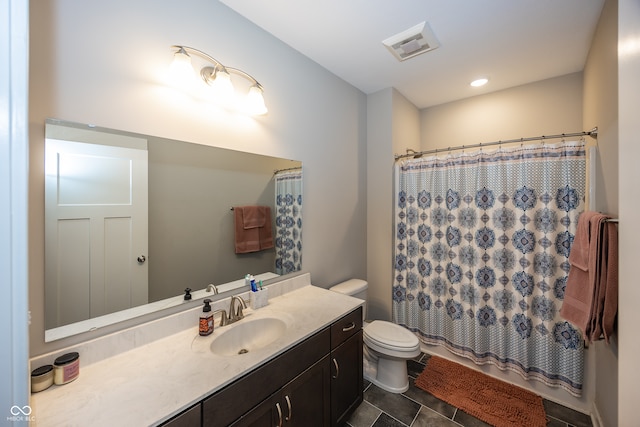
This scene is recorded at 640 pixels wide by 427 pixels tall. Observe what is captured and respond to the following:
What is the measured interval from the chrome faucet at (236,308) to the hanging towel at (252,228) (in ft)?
0.99

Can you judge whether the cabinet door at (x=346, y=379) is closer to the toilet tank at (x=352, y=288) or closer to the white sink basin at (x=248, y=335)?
the white sink basin at (x=248, y=335)

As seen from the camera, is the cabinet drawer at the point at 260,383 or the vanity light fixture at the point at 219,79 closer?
the cabinet drawer at the point at 260,383

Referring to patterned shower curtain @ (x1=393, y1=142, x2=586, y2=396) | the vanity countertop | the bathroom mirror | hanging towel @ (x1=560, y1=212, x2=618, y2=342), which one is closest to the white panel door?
the bathroom mirror

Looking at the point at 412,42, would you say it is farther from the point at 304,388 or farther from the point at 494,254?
the point at 304,388

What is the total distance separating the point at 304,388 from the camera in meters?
1.19

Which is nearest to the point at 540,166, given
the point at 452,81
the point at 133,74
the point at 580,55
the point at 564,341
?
the point at 580,55

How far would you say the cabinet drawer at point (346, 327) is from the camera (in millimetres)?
1380

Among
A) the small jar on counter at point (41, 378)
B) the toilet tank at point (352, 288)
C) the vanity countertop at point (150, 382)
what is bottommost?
the toilet tank at point (352, 288)

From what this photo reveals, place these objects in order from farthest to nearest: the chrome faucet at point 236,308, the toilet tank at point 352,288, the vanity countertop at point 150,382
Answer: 1. the toilet tank at point 352,288
2. the chrome faucet at point 236,308
3. the vanity countertop at point 150,382

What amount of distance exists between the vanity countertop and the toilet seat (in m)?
0.77

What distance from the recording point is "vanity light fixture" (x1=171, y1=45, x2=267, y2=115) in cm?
118

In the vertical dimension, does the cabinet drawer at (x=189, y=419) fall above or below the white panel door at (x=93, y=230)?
below

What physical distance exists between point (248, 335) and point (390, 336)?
1085 millimetres

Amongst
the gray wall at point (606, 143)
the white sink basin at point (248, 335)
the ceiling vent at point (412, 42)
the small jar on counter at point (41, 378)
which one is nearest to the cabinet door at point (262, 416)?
the white sink basin at point (248, 335)
